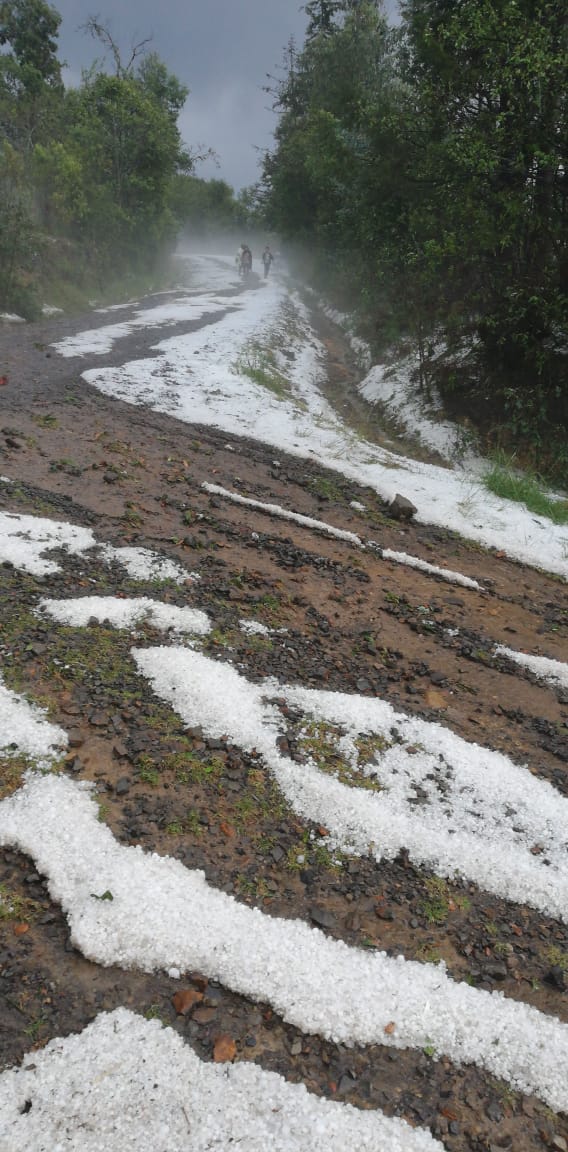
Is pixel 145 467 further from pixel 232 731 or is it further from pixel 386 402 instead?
pixel 386 402

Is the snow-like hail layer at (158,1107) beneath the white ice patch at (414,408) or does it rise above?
beneath

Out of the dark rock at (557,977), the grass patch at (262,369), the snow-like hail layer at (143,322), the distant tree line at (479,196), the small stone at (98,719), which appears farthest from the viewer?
the snow-like hail layer at (143,322)

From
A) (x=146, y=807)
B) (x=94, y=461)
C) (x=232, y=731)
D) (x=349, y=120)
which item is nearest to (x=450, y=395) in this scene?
(x=349, y=120)

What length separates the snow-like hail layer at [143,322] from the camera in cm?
1448

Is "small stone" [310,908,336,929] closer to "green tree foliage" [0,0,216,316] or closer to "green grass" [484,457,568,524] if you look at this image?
"green grass" [484,457,568,524]

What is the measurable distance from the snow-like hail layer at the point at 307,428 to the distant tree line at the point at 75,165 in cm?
821

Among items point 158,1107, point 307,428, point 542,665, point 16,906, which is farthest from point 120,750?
point 307,428

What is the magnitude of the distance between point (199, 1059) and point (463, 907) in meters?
1.56

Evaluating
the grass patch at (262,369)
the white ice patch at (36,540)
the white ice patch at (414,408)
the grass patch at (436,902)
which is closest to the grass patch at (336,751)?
the grass patch at (436,902)

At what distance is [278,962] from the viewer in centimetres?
272

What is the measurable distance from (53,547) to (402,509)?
4755mm

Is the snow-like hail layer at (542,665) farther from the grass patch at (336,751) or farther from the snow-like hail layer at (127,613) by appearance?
the snow-like hail layer at (127,613)

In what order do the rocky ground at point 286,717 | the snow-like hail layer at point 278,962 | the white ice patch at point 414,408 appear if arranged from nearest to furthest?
the rocky ground at point 286,717 < the snow-like hail layer at point 278,962 < the white ice patch at point 414,408

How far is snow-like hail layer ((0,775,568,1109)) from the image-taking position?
2551mm
